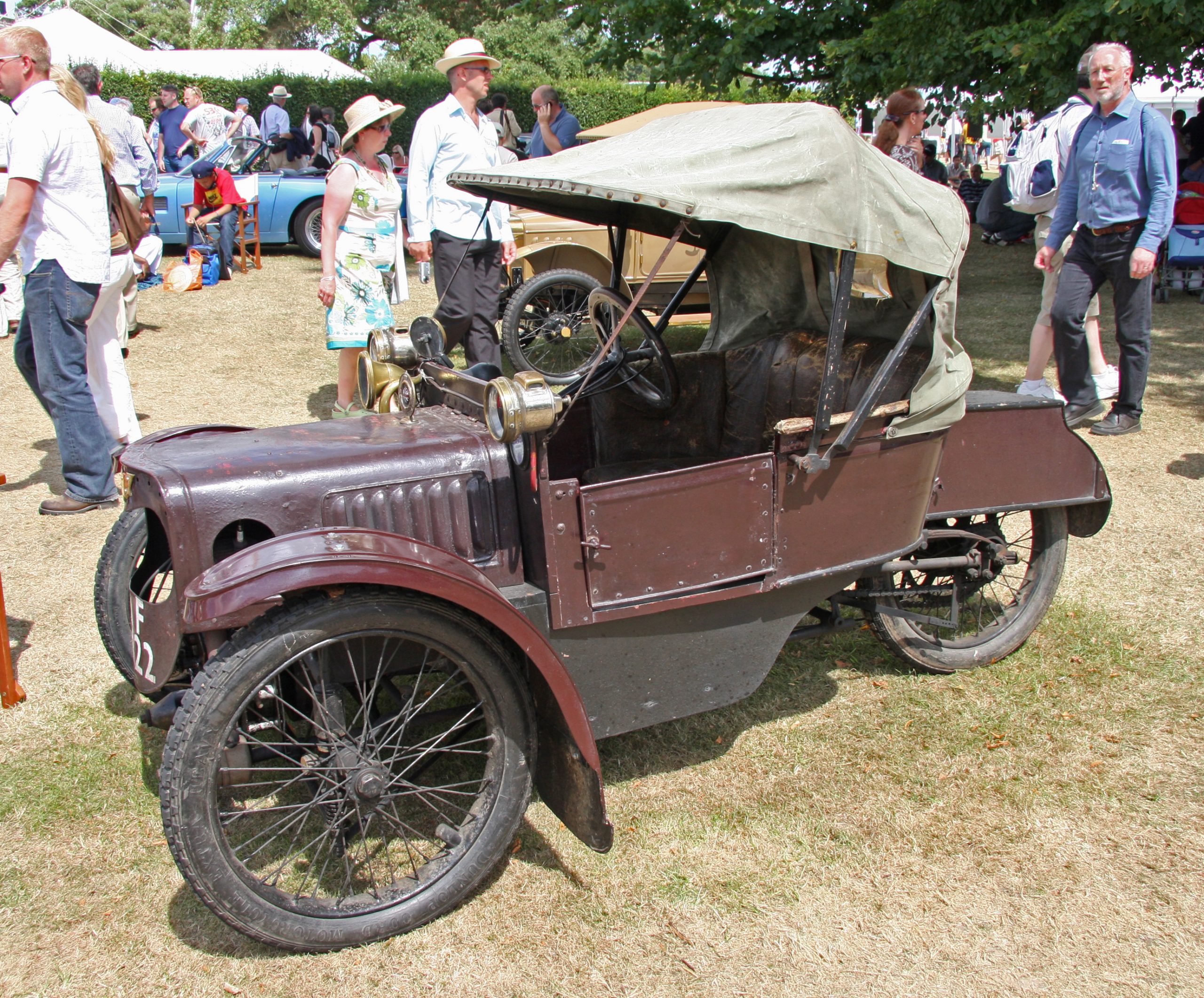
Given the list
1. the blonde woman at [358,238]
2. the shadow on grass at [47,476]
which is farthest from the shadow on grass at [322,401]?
the shadow on grass at [47,476]

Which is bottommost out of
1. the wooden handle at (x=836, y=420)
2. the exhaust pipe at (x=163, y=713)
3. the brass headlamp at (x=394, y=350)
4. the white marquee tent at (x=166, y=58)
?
the exhaust pipe at (x=163, y=713)

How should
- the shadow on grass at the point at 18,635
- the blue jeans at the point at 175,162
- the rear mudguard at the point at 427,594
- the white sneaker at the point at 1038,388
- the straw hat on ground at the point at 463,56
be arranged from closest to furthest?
the rear mudguard at the point at 427,594, the shadow on grass at the point at 18,635, the straw hat on ground at the point at 463,56, the white sneaker at the point at 1038,388, the blue jeans at the point at 175,162

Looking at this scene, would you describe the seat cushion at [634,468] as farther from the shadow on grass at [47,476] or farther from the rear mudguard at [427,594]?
the shadow on grass at [47,476]

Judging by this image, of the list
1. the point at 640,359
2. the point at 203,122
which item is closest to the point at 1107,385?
the point at 640,359

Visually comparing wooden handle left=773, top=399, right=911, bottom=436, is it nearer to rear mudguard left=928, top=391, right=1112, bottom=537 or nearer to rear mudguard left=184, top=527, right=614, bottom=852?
rear mudguard left=928, top=391, right=1112, bottom=537

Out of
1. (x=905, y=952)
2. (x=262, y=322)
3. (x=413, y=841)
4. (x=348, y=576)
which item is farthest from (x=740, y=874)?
(x=262, y=322)

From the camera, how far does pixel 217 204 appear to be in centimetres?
1125

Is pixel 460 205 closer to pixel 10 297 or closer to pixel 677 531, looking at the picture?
pixel 677 531

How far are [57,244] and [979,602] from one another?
447 centimetres

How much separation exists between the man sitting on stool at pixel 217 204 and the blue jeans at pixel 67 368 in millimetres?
6608

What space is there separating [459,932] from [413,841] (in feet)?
1.37

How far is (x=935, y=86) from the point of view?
33.8 feet

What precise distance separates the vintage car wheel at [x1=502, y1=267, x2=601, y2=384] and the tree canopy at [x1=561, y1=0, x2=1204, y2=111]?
177 inches

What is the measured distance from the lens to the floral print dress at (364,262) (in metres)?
5.82
